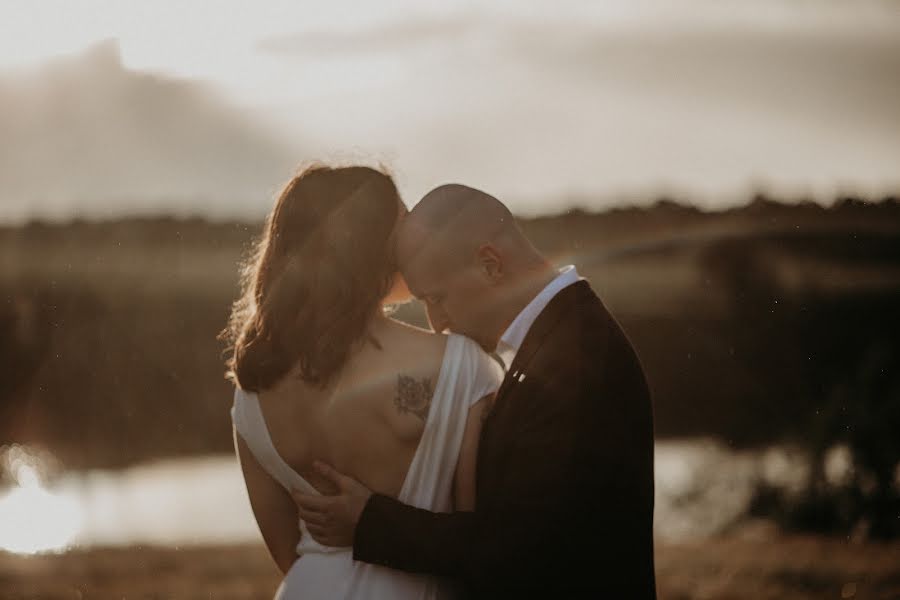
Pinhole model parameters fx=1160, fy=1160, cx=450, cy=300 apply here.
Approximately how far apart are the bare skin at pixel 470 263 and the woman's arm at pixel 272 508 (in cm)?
15

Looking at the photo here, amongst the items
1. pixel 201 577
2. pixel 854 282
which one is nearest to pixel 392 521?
pixel 201 577

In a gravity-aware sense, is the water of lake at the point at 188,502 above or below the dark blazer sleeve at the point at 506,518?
below

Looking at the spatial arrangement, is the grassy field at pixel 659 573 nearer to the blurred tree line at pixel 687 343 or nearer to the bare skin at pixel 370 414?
the blurred tree line at pixel 687 343

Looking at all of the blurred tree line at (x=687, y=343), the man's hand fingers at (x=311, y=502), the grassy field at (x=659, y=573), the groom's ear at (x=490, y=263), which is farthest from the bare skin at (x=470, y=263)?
the blurred tree line at (x=687, y=343)

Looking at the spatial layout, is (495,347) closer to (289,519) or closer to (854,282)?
(289,519)

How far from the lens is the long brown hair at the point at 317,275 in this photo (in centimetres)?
275

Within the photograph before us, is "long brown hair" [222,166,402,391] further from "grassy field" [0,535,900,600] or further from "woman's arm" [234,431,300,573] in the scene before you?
"grassy field" [0,535,900,600]

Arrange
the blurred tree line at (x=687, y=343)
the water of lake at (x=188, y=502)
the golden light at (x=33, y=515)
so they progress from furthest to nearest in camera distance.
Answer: the blurred tree line at (x=687, y=343) → the water of lake at (x=188, y=502) → the golden light at (x=33, y=515)

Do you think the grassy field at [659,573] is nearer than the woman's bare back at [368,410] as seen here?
No

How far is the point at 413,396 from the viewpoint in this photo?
2746mm

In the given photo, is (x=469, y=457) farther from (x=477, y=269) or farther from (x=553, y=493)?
(x=477, y=269)

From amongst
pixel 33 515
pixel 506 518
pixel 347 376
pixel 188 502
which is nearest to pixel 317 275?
pixel 347 376

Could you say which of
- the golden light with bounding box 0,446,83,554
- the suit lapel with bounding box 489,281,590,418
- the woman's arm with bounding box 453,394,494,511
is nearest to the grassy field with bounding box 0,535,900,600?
the golden light with bounding box 0,446,83,554

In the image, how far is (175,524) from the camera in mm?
8727
